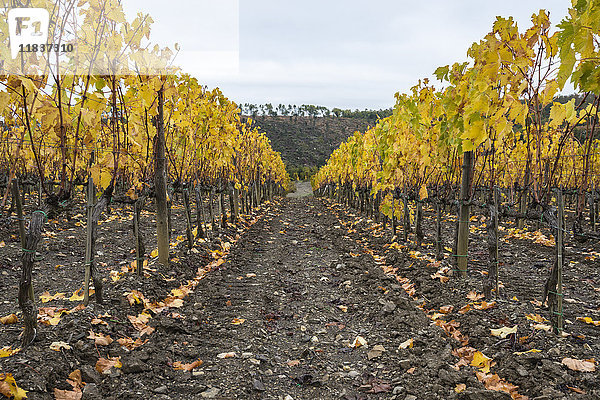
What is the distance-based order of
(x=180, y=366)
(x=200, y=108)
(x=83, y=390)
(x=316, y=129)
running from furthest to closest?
(x=316, y=129)
(x=200, y=108)
(x=180, y=366)
(x=83, y=390)

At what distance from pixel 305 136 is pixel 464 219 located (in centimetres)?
8807

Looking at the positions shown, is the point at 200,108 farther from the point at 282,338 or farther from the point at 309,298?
the point at 282,338

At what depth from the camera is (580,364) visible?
10.1 feet

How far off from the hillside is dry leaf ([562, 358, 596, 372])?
2584 inches

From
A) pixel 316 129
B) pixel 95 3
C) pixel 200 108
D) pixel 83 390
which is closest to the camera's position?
pixel 83 390

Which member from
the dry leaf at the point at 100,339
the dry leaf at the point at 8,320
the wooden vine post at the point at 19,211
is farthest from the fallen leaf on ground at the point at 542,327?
the dry leaf at the point at 8,320

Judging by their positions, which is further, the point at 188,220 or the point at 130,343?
the point at 188,220

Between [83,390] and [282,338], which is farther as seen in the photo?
[282,338]

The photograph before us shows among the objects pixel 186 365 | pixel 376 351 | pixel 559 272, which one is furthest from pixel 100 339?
pixel 559 272

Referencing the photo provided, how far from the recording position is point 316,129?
328 ft

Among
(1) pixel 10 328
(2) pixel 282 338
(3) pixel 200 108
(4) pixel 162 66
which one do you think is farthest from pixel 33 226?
(3) pixel 200 108

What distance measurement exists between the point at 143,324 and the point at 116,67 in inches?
115

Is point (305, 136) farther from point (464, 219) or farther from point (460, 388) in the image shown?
point (460, 388)

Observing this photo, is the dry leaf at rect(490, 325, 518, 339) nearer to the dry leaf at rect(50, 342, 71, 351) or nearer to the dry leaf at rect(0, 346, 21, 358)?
the dry leaf at rect(50, 342, 71, 351)
